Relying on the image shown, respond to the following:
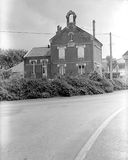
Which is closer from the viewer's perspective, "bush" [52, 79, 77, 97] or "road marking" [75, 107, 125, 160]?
"road marking" [75, 107, 125, 160]

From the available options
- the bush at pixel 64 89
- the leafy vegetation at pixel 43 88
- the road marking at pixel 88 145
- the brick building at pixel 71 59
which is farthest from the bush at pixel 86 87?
the brick building at pixel 71 59

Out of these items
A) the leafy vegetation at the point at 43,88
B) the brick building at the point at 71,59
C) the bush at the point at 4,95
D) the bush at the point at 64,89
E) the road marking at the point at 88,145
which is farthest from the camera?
the bush at the point at 64,89

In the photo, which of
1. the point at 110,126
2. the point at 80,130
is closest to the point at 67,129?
the point at 80,130

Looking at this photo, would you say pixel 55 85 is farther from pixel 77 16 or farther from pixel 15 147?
pixel 77 16

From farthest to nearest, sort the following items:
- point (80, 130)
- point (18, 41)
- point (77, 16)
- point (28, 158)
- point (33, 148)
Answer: point (80, 130) < point (33, 148) < point (28, 158) < point (77, 16) < point (18, 41)

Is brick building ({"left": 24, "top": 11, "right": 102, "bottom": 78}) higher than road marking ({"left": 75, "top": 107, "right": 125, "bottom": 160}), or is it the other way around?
brick building ({"left": 24, "top": 11, "right": 102, "bottom": 78})

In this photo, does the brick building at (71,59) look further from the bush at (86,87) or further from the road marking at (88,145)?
the bush at (86,87)

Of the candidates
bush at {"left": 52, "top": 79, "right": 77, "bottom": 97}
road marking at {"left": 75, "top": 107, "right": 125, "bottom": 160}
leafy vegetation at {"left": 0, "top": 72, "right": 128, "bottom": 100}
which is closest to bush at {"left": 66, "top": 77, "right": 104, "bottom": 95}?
leafy vegetation at {"left": 0, "top": 72, "right": 128, "bottom": 100}

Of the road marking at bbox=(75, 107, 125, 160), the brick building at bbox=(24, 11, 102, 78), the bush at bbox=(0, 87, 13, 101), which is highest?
the brick building at bbox=(24, 11, 102, 78)

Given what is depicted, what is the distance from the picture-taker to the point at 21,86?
14570mm

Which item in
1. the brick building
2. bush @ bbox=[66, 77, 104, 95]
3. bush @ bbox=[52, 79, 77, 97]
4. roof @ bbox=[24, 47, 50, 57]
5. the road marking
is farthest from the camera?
bush @ bbox=[66, 77, 104, 95]

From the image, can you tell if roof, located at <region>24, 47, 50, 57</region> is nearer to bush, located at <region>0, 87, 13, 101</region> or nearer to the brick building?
the brick building

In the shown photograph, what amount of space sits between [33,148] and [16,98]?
10881 mm

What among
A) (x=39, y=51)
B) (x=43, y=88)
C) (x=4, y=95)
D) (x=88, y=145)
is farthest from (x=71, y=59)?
(x=43, y=88)
